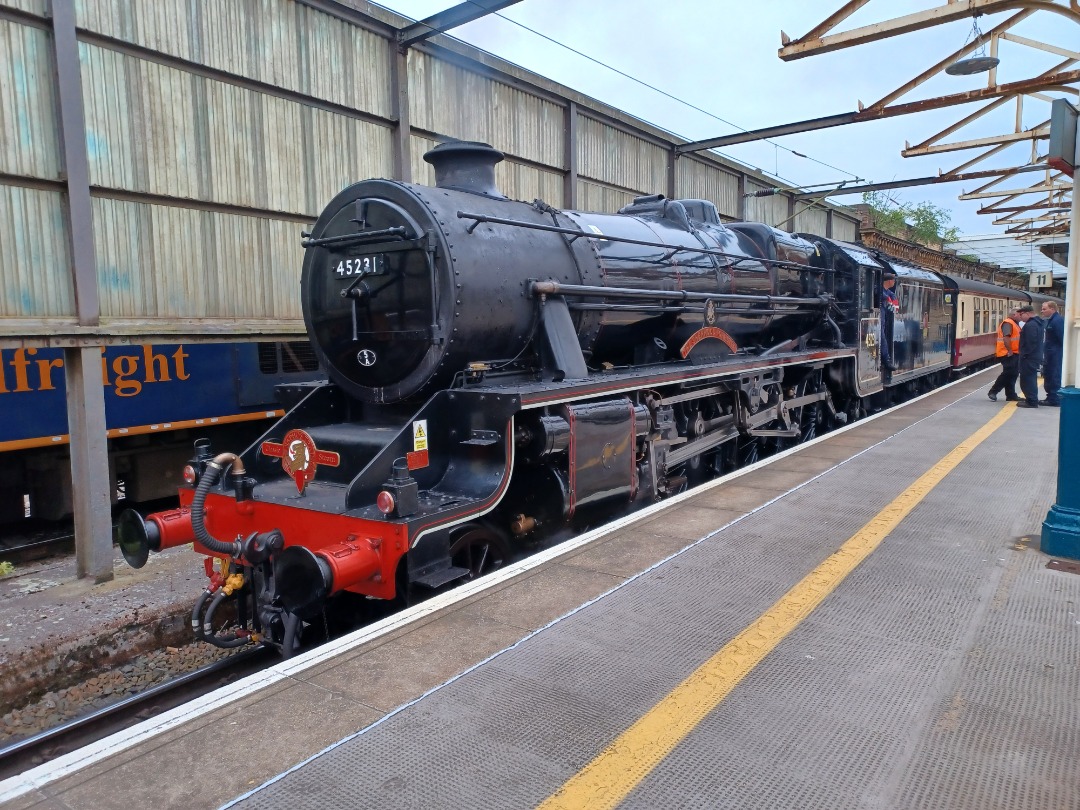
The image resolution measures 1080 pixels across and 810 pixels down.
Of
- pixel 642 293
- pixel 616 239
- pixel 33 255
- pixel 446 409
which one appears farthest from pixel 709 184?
pixel 446 409

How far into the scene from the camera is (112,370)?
22.7ft

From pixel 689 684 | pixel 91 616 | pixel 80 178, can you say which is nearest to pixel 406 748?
pixel 689 684

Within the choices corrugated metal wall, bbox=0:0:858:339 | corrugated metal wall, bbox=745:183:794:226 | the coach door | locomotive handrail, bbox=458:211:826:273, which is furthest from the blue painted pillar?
corrugated metal wall, bbox=745:183:794:226

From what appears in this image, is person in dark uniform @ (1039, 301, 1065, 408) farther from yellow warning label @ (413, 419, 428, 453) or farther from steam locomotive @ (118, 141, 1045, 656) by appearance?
yellow warning label @ (413, 419, 428, 453)

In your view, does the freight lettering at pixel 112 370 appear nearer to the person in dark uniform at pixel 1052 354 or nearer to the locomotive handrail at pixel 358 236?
the locomotive handrail at pixel 358 236

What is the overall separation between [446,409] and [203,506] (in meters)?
1.57

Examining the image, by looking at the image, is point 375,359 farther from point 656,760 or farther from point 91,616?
point 656,760

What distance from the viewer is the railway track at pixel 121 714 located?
3.65 metres

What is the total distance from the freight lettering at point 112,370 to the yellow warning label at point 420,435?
403 cm

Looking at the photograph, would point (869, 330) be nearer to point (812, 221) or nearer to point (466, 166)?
point (466, 166)

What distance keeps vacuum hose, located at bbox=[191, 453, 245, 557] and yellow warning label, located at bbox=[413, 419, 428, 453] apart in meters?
1.08

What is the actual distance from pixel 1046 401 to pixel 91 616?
12667 millimetres

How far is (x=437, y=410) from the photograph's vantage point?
4578 mm

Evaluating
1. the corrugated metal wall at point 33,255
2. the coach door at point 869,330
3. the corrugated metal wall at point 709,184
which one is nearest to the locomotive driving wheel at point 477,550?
the corrugated metal wall at point 33,255
